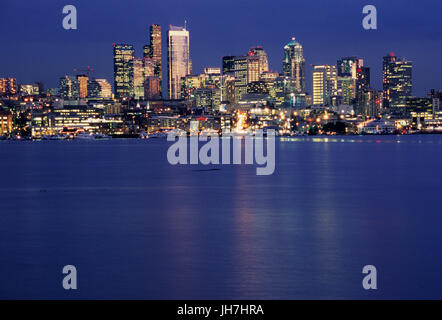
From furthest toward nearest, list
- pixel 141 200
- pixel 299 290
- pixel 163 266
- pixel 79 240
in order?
pixel 141 200, pixel 79 240, pixel 163 266, pixel 299 290

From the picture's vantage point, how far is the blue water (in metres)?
16.6

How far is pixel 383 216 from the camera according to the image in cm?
2862

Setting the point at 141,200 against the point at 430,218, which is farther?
the point at 141,200

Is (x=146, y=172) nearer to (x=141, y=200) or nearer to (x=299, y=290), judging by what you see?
(x=141, y=200)

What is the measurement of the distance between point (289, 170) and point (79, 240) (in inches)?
1482

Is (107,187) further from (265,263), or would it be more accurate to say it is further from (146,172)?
(265,263)

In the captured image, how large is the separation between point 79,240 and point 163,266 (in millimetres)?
5229

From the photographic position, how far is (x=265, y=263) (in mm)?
19281

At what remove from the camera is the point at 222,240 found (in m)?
22.9

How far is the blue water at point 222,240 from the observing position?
16625 millimetres
